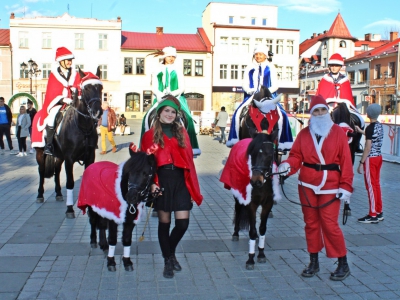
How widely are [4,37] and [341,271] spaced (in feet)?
188

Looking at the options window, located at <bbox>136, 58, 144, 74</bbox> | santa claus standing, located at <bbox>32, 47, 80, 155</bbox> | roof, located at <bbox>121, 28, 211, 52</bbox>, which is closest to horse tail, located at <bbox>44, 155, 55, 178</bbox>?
santa claus standing, located at <bbox>32, 47, 80, 155</bbox>

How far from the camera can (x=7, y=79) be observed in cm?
5231

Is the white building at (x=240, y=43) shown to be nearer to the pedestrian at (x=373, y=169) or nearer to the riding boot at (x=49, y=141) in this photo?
the riding boot at (x=49, y=141)

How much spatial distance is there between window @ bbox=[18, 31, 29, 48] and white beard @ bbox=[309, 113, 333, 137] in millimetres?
53877

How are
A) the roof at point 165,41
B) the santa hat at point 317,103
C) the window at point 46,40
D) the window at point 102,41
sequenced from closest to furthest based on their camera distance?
the santa hat at point 317,103 → the window at point 46,40 → the window at point 102,41 → the roof at point 165,41

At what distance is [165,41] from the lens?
188ft

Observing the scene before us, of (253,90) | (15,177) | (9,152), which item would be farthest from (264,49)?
(9,152)

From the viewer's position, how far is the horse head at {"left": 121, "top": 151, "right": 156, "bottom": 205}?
471 centimetres

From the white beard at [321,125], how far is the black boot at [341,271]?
144 centimetres

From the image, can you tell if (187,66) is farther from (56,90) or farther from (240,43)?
(56,90)

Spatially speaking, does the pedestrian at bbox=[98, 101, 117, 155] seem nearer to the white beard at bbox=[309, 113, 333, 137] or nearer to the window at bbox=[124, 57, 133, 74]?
the white beard at bbox=[309, 113, 333, 137]

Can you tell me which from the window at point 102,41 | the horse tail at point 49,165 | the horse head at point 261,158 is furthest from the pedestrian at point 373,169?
the window at point 102,41

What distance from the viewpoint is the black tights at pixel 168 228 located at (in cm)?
513

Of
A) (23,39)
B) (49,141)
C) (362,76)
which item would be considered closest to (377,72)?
(362,76)
